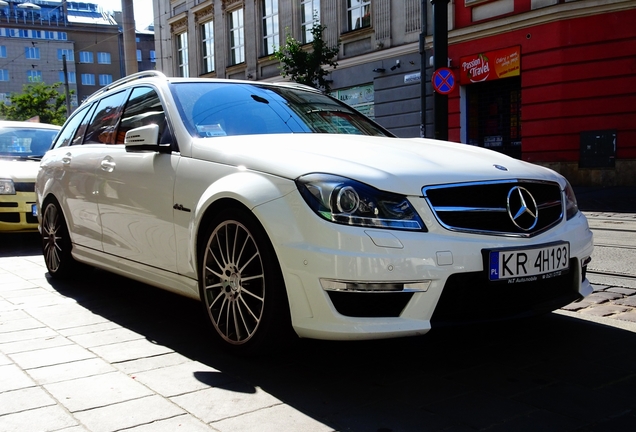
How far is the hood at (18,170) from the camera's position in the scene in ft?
27.1

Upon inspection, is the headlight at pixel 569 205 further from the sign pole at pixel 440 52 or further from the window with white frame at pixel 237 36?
the window with white frame at pixel 237 36

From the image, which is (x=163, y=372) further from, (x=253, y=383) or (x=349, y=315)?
(x=349, y=315)

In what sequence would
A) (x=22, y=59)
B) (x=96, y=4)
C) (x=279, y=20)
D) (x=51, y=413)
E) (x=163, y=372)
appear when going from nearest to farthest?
(x=51, y=413) < (x=163, y=372) < (x=279, y=20) < (x=22, y=59) < (x=96, y=4)

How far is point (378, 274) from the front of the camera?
2.95 m

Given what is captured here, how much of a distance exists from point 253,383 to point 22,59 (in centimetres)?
9290

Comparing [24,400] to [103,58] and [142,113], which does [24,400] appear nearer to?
[142,113]

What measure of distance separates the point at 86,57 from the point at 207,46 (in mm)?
63698

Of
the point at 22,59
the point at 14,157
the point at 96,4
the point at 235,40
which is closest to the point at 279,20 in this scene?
the point at 235,40

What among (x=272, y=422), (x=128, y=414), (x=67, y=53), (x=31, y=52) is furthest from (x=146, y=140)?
(x=31, y=52)

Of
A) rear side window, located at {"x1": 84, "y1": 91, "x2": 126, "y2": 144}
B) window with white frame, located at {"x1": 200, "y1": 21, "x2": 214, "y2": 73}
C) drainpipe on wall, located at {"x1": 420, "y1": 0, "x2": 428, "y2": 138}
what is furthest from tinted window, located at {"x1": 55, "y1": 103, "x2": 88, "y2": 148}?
window with white frame, located at {"x1": 200, "y1": 21, "x2": 214, "y2": 73}

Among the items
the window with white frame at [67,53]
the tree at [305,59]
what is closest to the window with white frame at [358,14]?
the tree at [305,59]

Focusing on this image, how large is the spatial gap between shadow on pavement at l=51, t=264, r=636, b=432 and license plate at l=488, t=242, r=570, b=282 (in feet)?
1.49

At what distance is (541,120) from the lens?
1675 centimetres

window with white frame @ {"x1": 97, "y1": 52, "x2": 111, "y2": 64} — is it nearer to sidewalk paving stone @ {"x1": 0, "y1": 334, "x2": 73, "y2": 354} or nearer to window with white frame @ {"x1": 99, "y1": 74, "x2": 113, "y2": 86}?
window with white frame @ {"x1": 99, "y1": 74, "x2": 113, "y2": 86}
